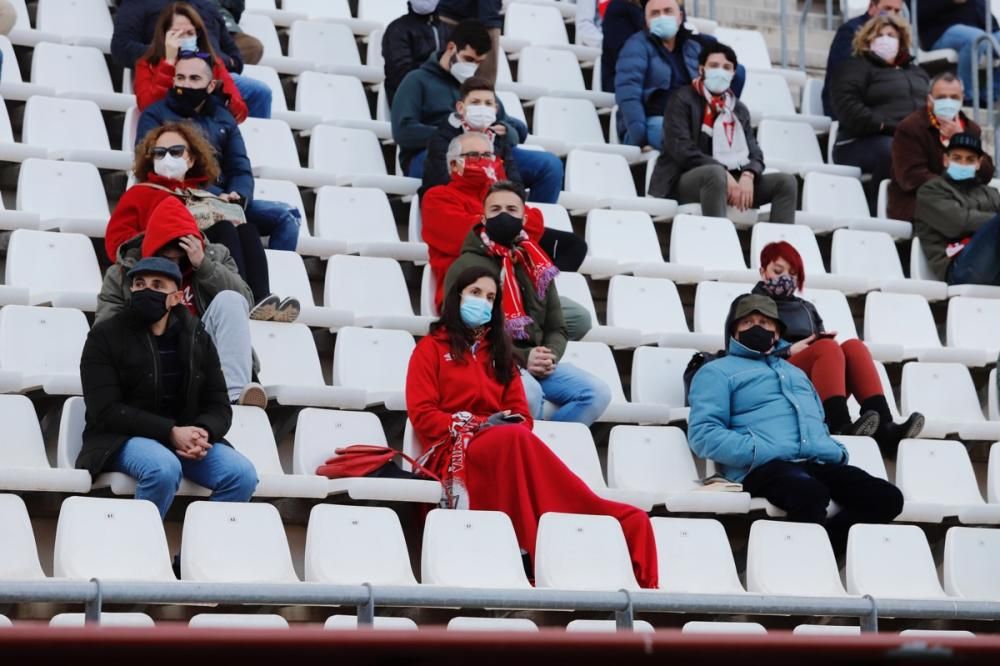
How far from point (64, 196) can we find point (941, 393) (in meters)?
3.50

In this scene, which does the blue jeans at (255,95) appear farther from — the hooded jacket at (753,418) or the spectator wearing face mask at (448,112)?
the hooded jacket at (753,418)

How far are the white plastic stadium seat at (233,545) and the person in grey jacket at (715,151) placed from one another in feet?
13.2

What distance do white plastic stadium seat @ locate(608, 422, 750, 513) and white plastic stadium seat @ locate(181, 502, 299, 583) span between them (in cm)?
154

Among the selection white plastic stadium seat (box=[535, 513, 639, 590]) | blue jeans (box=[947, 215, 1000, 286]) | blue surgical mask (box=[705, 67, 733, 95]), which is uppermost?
blue surgical mask (box=[705, 67, 733, 95])

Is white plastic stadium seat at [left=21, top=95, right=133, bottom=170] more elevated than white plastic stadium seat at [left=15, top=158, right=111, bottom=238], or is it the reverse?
white plastic stadium seat at [left=21, top=95, right=133, bottom=170]

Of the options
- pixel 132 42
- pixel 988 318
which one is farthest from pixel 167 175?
pixel 988 318

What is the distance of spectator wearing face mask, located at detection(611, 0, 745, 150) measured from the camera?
362 inches

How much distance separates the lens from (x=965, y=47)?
10508 mm

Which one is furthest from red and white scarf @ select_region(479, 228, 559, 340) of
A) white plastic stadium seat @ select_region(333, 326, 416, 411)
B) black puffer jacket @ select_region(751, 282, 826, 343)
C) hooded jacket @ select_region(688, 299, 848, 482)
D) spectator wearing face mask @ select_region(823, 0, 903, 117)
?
spectator wearing face mask @ select_region(823, 0, 903, 117)

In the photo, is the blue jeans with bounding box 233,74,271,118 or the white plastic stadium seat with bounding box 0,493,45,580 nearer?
the white plastic stadium seat with bounding box 0,493,45,580

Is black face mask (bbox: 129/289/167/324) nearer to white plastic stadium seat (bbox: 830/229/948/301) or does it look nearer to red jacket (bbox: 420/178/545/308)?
red jacket (bbox: 420/178/545/308)

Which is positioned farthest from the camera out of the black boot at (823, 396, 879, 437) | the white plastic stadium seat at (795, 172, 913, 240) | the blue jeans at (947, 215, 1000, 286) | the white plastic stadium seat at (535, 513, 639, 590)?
the white plastic stadium seat at (795, 172, 913, 240)

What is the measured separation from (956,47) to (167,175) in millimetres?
5413

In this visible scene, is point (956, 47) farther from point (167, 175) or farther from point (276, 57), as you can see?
point (167, 175)
